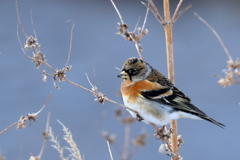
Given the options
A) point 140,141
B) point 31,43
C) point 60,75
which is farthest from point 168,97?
point 31,43

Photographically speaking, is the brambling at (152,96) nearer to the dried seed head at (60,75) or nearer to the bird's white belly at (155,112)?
the bird's white belly at (155,112)

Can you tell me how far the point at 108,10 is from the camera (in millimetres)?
8703

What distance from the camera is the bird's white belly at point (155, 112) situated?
2986 millimetres

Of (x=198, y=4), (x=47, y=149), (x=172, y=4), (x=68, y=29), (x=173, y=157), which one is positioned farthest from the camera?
(x=198, y=4)

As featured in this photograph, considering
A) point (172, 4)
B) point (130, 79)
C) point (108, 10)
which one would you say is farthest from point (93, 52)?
point (130, 79)

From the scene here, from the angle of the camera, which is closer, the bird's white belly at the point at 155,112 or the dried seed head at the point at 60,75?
the dried seed head at the point at 60,75

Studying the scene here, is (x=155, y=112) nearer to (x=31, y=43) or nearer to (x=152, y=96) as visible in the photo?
(x=152, y=96)

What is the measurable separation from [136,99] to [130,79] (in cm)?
23

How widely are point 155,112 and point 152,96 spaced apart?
0.50 feet

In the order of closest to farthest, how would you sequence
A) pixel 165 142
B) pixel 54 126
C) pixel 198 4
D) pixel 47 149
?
pixel 165 142, pixel 47 149, pixel 54 126, pixel 198 4

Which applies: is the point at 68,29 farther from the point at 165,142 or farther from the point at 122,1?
the point at 165,142

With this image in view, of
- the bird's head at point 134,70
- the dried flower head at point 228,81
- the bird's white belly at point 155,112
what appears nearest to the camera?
the dried flower head at point 228,81

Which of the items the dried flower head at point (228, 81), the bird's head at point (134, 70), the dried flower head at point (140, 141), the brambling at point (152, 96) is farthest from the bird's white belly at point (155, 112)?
the dried flower head at point (228, 81)

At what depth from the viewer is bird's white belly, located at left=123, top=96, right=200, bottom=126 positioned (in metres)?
2.99
